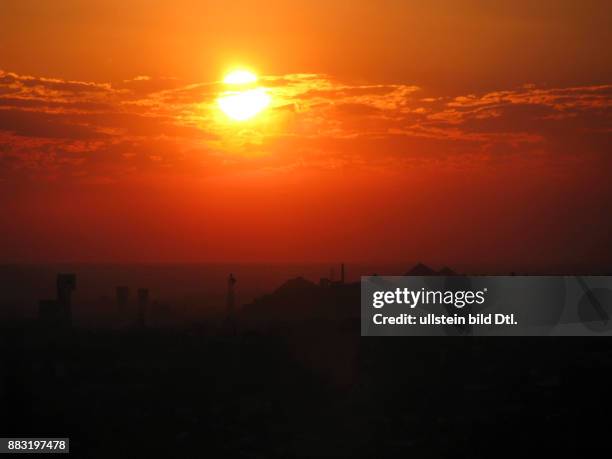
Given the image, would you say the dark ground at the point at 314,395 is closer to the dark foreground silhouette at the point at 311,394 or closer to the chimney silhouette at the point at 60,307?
the dark foreground silhouette at the point at 311,394

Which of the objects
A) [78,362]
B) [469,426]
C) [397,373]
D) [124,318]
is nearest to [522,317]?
[397,373]

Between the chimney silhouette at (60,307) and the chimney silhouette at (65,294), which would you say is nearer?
the chimney silhouette at (60,307)

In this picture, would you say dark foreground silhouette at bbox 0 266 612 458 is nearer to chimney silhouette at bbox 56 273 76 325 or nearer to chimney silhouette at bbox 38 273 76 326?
chimney silhouette at bbox 38 273 76 326

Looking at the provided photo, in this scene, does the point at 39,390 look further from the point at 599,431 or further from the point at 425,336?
the point at 599,431

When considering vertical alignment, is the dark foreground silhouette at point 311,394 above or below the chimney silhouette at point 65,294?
below

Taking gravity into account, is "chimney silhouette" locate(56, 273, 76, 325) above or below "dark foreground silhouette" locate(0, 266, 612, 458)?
above

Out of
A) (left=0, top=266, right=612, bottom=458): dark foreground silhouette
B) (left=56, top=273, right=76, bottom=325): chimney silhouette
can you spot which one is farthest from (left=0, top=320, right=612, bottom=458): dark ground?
(left=56, top=273, right=76, bottom=325): chimney silhouette

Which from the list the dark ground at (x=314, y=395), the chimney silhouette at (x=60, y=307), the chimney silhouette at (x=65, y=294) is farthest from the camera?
the chimney silhouette at (x=65, y=294)

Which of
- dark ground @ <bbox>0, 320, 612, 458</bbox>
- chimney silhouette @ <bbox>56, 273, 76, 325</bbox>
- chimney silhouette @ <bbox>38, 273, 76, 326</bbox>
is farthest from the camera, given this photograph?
chimney silhouette @ <bbox>56, 273, 76, 325</bbox>

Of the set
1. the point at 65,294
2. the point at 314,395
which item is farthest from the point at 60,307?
the point at 314,395

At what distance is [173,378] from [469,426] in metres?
11.3

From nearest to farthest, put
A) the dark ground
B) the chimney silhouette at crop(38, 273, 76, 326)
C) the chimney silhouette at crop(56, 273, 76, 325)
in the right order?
the dark ground < the chimney silhouette at crop(38, 273, 76, 326) < the chimney silhouette at crop(56, 273, 76, 325)

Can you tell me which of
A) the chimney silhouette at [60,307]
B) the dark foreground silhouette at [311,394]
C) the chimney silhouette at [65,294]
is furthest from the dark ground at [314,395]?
the chimney silhouette at [65,294]

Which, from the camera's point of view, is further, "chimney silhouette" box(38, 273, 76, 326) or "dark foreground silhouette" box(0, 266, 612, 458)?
"chimney silhouette" box(38, 273, 76, 326)
